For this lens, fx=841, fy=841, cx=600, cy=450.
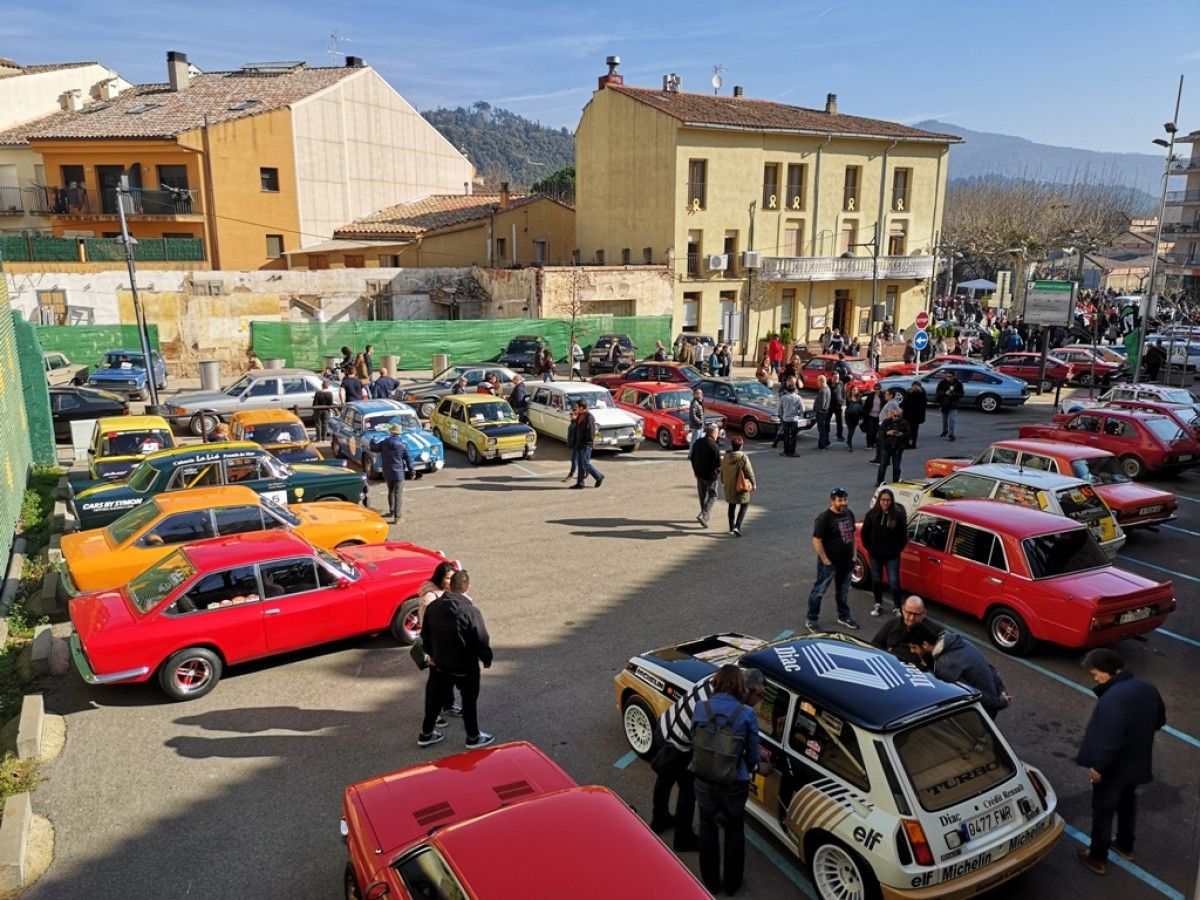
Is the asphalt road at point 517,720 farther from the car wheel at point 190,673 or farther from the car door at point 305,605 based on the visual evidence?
the car door at point 305,605

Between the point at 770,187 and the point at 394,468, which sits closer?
the point at 394,468

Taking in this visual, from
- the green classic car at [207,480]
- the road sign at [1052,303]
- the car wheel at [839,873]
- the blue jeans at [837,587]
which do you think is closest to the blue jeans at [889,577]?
the blue jeans at [837,587]

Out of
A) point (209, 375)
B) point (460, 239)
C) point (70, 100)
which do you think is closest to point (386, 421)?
point (209, 375)

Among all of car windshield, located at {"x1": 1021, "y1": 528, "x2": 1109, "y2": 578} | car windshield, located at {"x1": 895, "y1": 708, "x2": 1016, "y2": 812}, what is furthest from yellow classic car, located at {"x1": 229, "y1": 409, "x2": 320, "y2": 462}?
car windshield, located at {"x1": 895, "y1": 708, "x2": 1016, "y2": 812}

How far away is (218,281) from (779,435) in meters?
25.0

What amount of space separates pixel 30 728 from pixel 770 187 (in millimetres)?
38864

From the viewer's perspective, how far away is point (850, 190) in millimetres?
42844

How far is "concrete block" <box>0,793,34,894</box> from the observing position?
5.74 m

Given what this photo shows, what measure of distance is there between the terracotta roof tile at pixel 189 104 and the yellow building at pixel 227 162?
0.32 feet

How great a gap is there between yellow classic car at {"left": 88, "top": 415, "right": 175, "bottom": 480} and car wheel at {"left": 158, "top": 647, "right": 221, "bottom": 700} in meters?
7.59

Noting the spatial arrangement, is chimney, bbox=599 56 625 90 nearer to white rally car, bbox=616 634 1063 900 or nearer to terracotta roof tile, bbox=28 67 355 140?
terracotta roof tile, bbox=28 67 355 140

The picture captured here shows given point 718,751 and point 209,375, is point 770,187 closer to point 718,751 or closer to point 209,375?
point 209,375

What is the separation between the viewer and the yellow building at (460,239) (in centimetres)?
4131

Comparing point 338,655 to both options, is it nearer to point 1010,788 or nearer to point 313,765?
point 313,765
